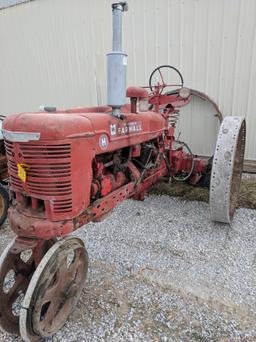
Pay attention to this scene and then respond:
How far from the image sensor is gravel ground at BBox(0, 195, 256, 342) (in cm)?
166

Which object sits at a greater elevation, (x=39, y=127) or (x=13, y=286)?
(x=39, y=127)

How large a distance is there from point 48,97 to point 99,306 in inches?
181

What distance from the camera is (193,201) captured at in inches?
130

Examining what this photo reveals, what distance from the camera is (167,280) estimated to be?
2057mm

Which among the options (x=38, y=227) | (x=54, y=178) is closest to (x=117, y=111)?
(x=54, y=178)

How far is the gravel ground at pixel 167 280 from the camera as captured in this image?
5.46ft

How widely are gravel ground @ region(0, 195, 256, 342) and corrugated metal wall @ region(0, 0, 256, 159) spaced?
1759 millimetres

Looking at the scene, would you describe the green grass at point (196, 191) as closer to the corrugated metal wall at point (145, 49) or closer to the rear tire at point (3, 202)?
the corrugated metal wall at point (145, 49)

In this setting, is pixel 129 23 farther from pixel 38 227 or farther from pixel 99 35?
pixel 38 227

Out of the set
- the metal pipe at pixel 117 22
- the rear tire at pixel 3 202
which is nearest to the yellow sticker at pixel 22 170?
the metal pipe at pixel 117 22

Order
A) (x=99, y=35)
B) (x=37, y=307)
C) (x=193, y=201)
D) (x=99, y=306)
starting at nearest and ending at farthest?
(x=37, y=307), (x=99, y=306), (x=193, y=201), (x=99, y=35)

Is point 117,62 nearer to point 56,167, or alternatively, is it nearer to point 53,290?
point 56,167

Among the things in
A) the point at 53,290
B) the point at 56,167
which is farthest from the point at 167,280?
the point at 56,167

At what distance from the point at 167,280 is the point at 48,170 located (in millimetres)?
1196
